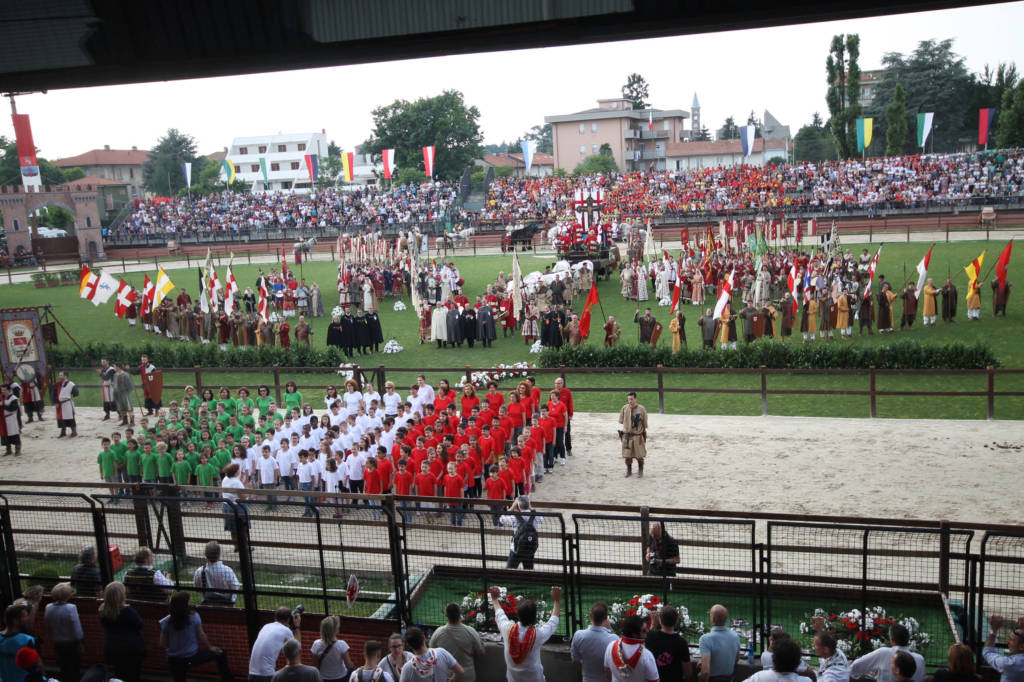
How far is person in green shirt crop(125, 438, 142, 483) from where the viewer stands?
12984 millimetres

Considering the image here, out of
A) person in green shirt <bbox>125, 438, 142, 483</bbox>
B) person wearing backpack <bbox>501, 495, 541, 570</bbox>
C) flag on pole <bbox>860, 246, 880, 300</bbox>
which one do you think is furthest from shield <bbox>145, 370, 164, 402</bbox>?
flag on pole <bbox>860, 246, 880, 300</bbox>

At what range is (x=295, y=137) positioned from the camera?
105 metres

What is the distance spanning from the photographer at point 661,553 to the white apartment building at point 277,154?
9872 cm

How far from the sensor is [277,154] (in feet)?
345

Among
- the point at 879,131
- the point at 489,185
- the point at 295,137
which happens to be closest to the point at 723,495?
the point at 489,185

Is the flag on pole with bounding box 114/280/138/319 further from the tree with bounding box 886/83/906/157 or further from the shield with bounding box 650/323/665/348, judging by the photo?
the tree with bounding box 886/83/906/157

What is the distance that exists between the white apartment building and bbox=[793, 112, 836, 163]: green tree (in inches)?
2198

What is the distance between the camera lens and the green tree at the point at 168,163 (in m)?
93.8

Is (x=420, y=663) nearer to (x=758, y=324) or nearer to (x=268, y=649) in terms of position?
(x=268, y=649)

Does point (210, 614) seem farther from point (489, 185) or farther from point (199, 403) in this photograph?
point (489, 185)

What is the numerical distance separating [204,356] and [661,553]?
18.7 metres

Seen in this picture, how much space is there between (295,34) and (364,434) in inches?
329

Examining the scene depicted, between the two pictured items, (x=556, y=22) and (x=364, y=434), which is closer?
(x=556, y=22)

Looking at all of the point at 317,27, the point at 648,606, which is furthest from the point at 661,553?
the point at 317,27
